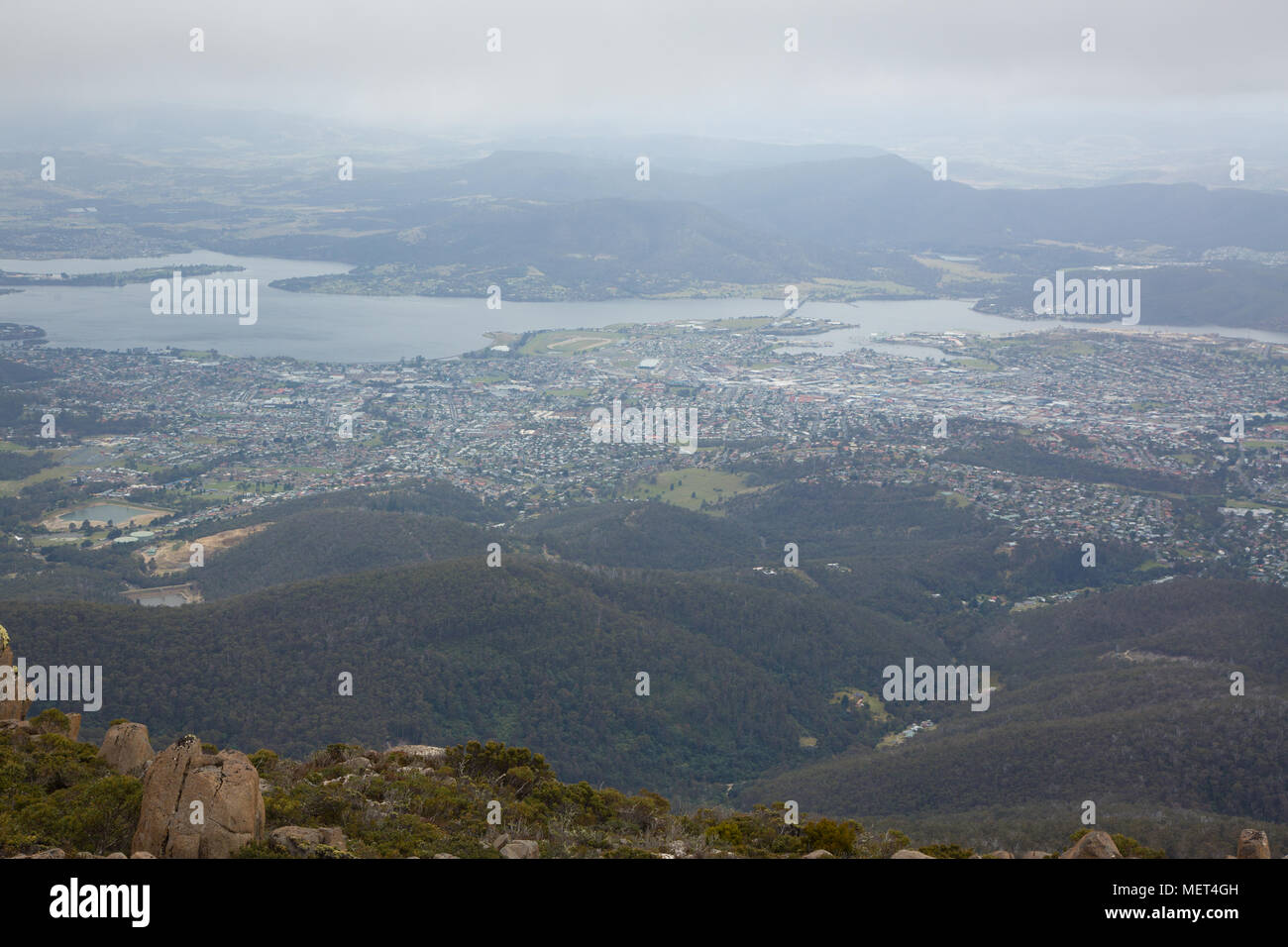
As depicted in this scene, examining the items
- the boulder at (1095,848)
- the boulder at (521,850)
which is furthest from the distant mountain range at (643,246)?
the boulder at (521,850)

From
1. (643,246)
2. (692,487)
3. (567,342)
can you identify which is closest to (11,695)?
(692,487)

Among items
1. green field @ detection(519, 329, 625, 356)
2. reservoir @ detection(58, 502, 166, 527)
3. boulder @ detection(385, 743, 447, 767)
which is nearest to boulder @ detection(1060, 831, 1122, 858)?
boulder @ detection(385, 743, 447, 767)

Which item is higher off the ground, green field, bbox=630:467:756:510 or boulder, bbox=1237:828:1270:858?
boulder, bbox=1237:828:1270:858

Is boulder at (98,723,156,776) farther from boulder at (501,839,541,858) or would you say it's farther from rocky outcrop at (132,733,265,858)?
boulder at (501,839,541,858)

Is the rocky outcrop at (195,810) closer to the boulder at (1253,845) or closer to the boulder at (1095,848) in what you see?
the boulder at (1095,848)
